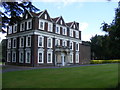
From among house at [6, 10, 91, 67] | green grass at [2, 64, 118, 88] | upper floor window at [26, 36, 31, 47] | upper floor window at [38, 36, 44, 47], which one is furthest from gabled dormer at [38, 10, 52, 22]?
green grass at [2, 64, 118, 88]

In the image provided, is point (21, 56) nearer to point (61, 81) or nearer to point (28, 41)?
point (28, 41)

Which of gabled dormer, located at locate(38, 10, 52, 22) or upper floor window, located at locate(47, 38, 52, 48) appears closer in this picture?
gabled dormer, located at locate(38, 10, 52, 22)

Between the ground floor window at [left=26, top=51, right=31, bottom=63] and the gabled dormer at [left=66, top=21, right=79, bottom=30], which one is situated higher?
the gabled dormer at [left=66, top=21, right=79, bottom=30]

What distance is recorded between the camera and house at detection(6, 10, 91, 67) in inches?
1331

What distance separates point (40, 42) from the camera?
34438 millimetres

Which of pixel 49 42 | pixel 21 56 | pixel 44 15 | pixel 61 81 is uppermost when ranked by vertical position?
pixel 44 15

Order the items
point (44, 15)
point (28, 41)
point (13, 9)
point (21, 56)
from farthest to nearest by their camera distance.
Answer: point (21, 56), point (44, 15), point (28, 41), point (13, 9)

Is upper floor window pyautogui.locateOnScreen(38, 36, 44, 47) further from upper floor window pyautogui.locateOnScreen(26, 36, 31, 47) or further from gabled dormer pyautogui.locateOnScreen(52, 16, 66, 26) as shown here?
gabled dormer pyautogui.locateOnScreen(52, 16, 66, 26)


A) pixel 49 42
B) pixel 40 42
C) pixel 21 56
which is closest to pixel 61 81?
pixel 40 42

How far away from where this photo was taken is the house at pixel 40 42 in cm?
3381

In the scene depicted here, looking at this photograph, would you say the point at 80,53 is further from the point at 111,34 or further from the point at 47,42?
the point at 111,34

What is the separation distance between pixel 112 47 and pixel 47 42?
93.2 feet

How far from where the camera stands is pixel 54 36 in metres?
38.1

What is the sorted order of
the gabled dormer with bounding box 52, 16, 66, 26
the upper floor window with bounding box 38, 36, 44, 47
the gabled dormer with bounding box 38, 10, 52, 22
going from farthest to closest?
the gabled dormer with bounding box 52, 16, 66, 26, the gabled dormer with bounding box 38, 10, 52, 22, the upper floor window with bounding box 38, 36, 44, 47
